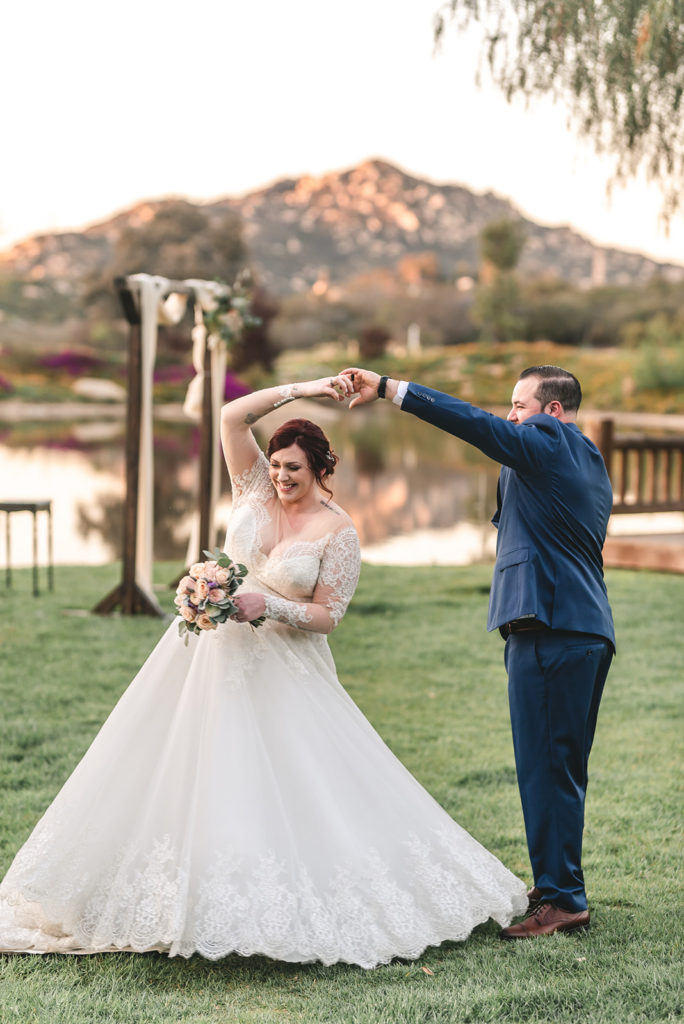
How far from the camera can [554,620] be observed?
3.40 metres

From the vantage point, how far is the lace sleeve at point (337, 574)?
353 centimetres

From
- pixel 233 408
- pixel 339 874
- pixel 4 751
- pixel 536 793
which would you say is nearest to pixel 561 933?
pixel 536 793

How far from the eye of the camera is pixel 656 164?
29.8 ft

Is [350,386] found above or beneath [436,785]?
above

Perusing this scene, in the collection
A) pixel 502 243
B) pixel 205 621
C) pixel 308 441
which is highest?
pixel 502 243

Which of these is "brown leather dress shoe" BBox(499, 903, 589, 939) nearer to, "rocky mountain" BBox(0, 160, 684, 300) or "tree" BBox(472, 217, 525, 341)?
"tree" BBox(472, 217, 525, 341)

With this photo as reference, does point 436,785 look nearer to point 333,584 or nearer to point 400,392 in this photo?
point 333,584

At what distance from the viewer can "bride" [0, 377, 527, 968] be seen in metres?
3.16

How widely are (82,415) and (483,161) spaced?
28.7m

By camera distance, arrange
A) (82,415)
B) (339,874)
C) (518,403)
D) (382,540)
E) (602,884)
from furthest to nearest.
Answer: (82,415)
(382,540)
(602,884)
(518,403)
(339,874)

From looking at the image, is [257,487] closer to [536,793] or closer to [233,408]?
[233,408]

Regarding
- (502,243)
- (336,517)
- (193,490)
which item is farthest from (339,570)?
(502,243)

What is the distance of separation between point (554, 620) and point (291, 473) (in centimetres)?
92

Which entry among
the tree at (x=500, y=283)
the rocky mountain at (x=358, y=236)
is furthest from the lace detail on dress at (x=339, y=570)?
the rocky mountain at (x=358, y=236)
